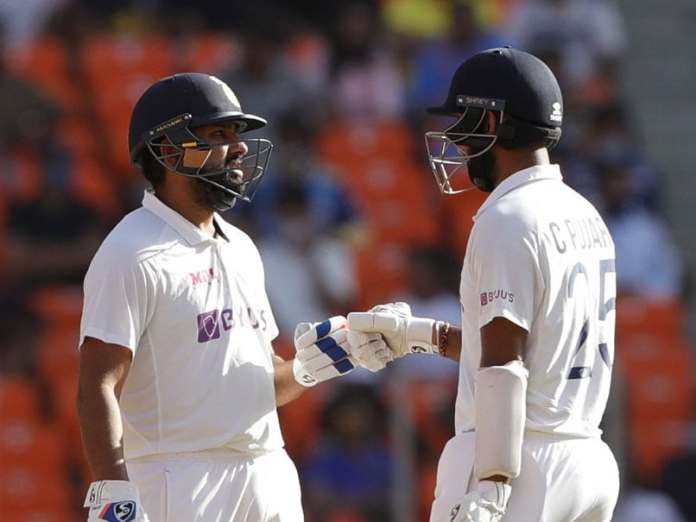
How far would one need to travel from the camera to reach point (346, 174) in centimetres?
1052

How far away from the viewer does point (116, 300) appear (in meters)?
4.40

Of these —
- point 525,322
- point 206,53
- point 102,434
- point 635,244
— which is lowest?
point 635,244

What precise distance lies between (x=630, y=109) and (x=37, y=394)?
5385 millimetres

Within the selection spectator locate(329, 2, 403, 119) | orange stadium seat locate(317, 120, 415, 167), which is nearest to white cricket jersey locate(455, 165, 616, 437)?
orange stadium seat locate(317, 120, 415, 167)

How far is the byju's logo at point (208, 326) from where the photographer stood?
15.0 feet

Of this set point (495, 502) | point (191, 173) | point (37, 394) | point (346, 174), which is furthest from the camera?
point (346, 174)

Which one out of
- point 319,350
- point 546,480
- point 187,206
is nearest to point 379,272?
point 319,350

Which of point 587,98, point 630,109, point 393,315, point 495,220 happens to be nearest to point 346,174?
point 587,98

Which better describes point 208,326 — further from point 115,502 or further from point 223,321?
point 115,502

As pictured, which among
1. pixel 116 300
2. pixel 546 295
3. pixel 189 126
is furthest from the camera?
pixel 189 126

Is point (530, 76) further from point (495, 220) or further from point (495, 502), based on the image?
point (495, 502)

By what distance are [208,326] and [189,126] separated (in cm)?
60

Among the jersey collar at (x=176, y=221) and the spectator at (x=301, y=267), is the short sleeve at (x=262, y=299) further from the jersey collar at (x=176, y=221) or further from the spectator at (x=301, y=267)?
the spectator at (x=301, y=267)

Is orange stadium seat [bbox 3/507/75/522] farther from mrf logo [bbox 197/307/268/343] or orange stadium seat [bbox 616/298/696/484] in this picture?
mrf logo [bbox 197/307/268/343]
